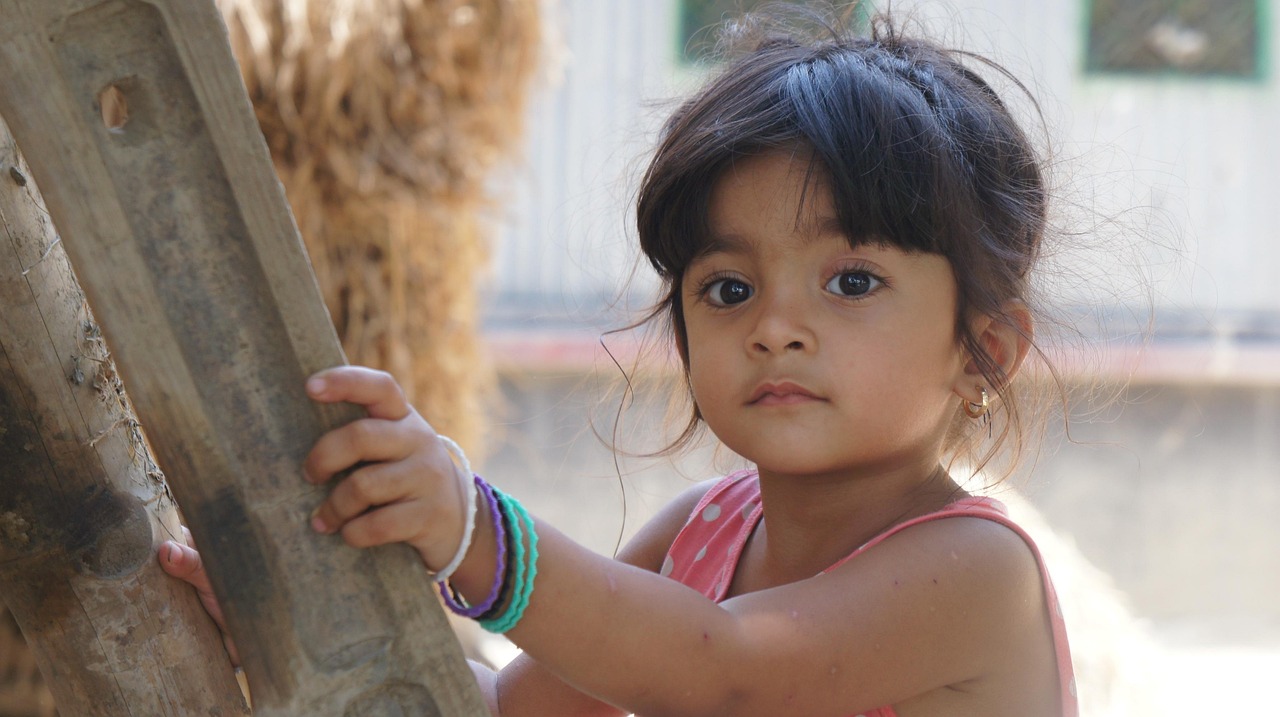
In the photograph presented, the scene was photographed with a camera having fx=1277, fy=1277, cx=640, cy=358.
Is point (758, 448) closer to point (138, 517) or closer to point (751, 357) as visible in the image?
point (751, 357)

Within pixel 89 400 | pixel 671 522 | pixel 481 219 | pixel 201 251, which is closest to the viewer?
pixel 201 251

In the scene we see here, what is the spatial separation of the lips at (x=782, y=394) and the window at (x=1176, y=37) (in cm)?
453

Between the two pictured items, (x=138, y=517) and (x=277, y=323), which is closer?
(x=277, y=323)

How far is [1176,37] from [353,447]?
5283 mm

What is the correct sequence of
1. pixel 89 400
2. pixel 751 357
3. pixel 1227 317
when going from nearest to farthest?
pixel 89 400 < pixel 751 357 < pixel 1227 317

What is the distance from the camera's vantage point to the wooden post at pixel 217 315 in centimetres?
77

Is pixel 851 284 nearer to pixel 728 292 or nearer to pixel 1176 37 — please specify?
pixel 728 292

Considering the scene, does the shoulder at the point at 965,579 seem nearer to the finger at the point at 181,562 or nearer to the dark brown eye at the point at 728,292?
the dark brown eye at the point at 728,292

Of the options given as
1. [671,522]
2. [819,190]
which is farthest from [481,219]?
[819,190]

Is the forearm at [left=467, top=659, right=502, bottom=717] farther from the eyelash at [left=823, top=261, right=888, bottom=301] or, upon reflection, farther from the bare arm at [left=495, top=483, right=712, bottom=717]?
the eyelash at [left=823, top=261, right=888, bottom=301]

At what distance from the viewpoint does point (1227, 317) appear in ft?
17.7

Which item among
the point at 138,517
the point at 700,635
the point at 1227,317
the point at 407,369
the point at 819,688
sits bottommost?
the point at 1227,317

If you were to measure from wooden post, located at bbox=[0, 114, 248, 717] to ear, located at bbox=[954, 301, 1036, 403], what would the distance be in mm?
801

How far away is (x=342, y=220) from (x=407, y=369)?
1.23 ft
